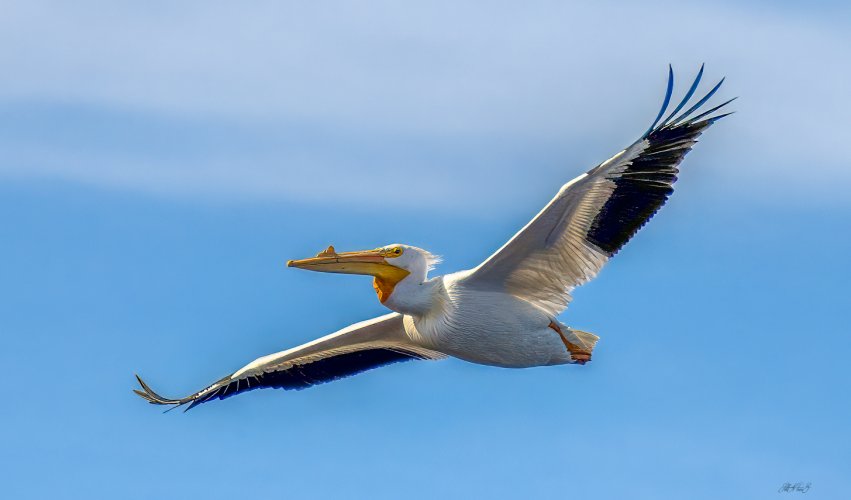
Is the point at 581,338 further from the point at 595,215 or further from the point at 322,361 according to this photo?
the point at 322,361

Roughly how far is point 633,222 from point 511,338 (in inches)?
62.5

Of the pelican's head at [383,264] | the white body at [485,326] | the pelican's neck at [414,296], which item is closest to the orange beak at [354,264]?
the pelican's head at [383,264]

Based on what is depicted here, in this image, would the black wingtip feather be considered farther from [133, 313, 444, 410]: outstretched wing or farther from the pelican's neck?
[133, 313, 444, 410]: outstretched wing

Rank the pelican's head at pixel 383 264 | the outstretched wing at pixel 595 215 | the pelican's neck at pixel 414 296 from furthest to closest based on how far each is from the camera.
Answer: the pelican's head at pixel 383 264 → the pelican's neck at pixel 414 296 → the outstretched wing at pixel 595 215

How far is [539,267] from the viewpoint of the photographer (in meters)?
15.3

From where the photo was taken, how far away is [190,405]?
17047 mm

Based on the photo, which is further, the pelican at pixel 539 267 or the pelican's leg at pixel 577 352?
the pelican's leg at pixel 577 352

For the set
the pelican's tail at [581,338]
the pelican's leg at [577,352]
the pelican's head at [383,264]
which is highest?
the pelican's head at [383,264]

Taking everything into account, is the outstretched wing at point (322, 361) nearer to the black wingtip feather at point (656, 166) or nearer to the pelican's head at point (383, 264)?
the pelican's head at point (383, 264)

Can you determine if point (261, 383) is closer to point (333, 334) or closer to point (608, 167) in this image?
point (333, 334)

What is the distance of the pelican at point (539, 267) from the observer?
1462cm

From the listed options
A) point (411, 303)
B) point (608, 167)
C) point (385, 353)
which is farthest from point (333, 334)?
point (608, 167)

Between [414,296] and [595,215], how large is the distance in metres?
1.92

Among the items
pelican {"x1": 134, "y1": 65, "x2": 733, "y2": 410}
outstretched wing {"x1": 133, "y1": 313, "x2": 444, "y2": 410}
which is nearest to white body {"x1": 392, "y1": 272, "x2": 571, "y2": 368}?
pelican {"x1": 134, "y1": 65, "x2": 733, "y2": 410}
